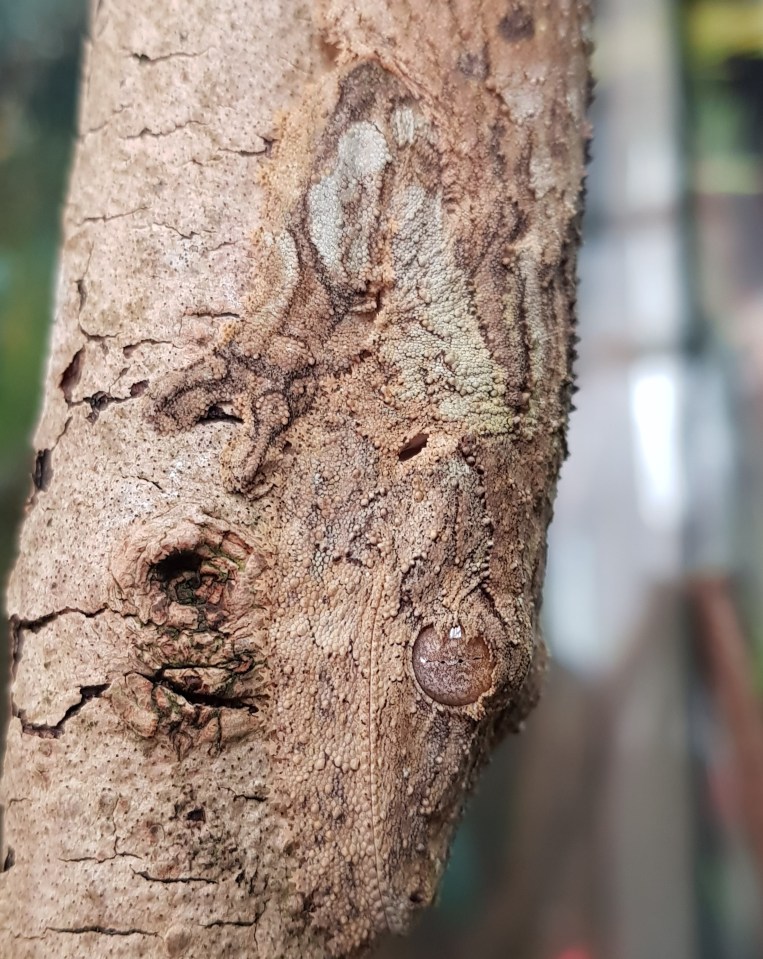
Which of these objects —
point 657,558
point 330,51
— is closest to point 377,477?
point 330,51

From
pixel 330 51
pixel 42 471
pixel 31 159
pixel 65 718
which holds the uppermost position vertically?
pixel 31 159

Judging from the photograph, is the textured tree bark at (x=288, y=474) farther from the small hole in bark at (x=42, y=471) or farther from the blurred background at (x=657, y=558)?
the blurred background at (x=657, y=558)

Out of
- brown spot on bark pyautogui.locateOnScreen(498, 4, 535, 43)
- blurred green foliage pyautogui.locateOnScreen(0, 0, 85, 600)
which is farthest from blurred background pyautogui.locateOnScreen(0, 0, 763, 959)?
brown spot on bark pyautogui.locateOnScreen(498, 4, 535, 43)

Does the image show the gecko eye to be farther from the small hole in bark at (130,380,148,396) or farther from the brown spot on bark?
the brown spot on bark

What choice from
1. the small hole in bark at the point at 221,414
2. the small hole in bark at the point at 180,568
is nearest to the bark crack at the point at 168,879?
the small hole in bark at the point at 180,568

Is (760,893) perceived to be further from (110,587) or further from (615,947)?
(110,587)

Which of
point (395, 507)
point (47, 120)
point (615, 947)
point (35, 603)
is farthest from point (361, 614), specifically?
point (615, 947)

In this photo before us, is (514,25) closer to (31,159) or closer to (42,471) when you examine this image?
(42,471)
